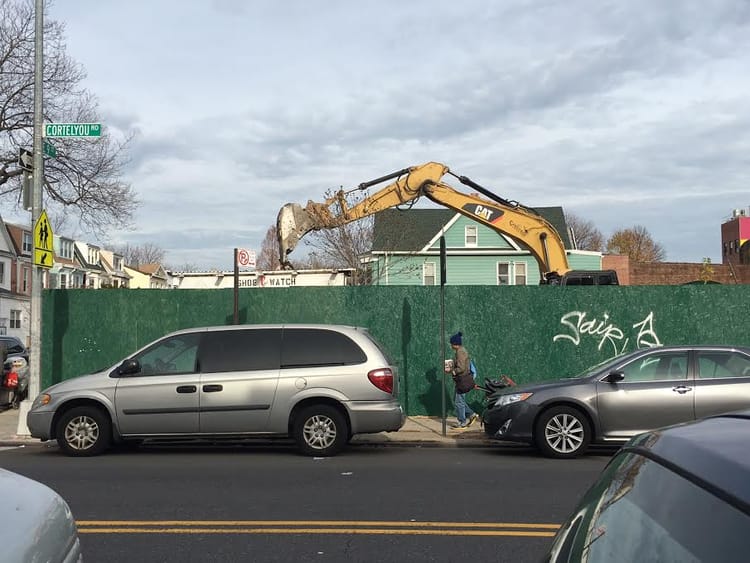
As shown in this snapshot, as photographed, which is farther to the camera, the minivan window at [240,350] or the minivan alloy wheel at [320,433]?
the minivan window at [240,350]

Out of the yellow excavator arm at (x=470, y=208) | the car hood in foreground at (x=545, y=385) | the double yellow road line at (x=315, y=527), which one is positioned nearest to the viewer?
the double yellow road line at (x=315, y=527)

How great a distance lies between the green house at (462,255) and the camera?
3888 cm

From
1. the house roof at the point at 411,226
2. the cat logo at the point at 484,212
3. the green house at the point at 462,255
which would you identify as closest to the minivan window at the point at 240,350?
the cat logo at the point at 484,212

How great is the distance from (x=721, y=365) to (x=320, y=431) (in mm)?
5599

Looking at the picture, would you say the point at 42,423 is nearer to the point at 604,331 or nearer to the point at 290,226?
the point at 290,226

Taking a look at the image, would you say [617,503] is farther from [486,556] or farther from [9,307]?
[9,307]

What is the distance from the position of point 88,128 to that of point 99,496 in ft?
24.0

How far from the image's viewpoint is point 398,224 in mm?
38125

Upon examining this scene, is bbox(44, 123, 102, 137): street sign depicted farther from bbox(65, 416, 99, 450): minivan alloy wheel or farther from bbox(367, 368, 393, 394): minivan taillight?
bbox(367, 368, 393, 394): minivan taillight

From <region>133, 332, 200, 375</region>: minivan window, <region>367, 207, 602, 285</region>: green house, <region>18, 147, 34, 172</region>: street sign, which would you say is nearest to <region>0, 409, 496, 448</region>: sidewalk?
<region>133, 332, 200, 375</region>: minivan window

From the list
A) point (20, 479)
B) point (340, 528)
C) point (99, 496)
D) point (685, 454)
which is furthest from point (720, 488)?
point (99, 496)

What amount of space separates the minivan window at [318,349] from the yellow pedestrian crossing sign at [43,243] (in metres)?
4.97

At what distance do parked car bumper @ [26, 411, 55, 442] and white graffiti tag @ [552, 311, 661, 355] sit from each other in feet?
29.6

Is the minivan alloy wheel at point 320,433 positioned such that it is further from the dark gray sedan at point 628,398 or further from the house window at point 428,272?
the house window at point 428,272
